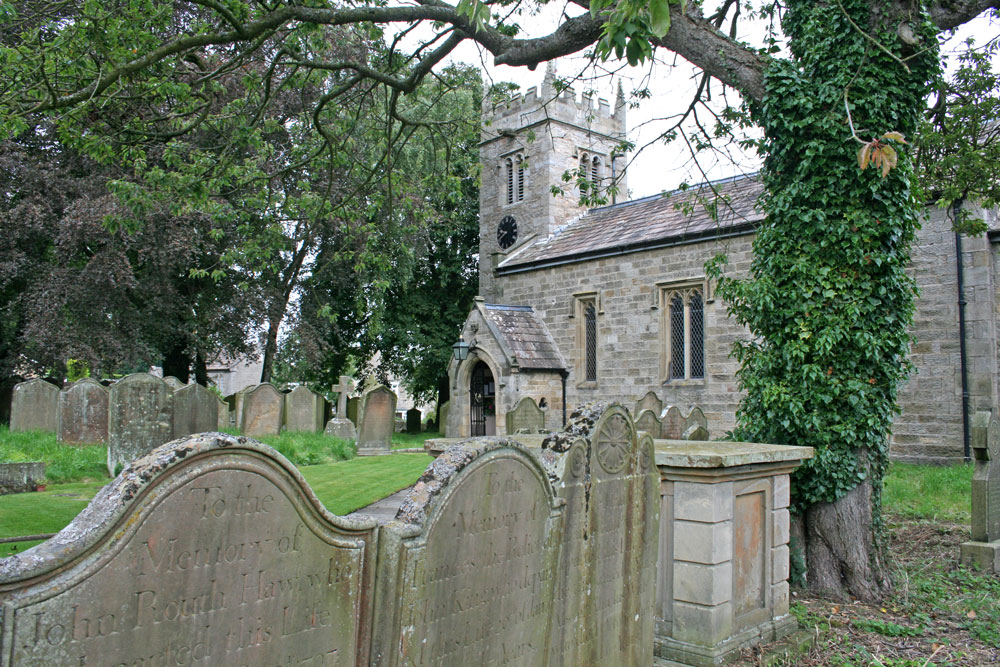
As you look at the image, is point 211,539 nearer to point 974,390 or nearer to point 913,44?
point 913,44

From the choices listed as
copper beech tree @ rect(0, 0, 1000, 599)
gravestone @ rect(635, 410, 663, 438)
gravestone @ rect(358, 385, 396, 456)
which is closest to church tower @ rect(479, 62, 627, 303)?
gravestone @ rect(358, 385, 396, 456)

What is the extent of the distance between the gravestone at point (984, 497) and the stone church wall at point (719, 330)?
68.7 inches

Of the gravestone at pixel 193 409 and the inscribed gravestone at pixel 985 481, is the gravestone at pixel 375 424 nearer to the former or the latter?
the gravestone at pixel 193 409

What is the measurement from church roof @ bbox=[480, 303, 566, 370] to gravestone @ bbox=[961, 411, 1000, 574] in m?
13.9

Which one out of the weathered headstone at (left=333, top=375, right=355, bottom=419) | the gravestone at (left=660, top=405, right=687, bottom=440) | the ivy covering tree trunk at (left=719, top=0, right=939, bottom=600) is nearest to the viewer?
the ivy covering tree trunk at (left=719, top=0, right=939, bottom=600)

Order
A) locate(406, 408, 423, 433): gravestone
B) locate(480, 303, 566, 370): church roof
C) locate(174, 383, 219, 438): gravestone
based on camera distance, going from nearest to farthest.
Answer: locate(174, 383, 219, 438): gravestone, locate(480, 303, 566, 370): church roof, locate(406, 408, 423, 433): gravestone

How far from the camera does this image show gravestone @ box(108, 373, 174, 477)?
39.0 ft

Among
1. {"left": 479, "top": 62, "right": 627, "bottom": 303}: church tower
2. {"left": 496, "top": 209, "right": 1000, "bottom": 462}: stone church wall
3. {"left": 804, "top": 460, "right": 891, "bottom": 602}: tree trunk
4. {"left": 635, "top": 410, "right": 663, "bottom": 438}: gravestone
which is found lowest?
{"left": 804, "top": 460, "right": 891, "bottom": 602}: tree trunk

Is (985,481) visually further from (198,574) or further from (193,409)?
(193,409)

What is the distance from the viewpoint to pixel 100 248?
2078cm

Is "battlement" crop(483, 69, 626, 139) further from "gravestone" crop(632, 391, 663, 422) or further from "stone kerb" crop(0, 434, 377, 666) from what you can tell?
"stone kerb" crop(0, 434, 377, 666)

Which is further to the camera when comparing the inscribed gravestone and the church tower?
the church tower

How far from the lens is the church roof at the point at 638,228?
18.2m

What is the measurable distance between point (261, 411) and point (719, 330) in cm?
1135
